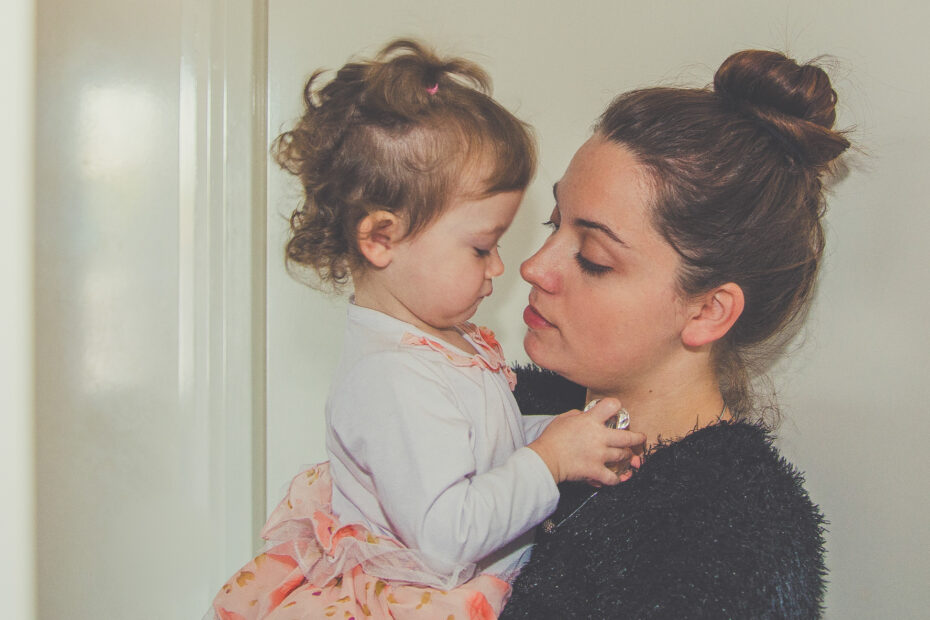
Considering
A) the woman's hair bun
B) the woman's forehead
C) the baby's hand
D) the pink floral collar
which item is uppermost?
the woman's hair bun

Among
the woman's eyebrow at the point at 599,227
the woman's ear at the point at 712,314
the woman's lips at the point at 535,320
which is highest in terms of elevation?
the woman's eyebrow at the point at 599,227

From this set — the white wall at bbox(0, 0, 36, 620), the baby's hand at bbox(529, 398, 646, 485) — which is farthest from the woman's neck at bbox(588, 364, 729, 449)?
the white wall at bbox(0, 0, 36, 620)

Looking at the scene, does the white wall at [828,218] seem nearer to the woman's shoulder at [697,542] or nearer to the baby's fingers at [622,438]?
the woman's shoulder at [697,542]

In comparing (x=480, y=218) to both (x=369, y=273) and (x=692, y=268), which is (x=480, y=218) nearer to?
(x=369, y=273)

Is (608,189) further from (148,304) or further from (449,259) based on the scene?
(148,304)

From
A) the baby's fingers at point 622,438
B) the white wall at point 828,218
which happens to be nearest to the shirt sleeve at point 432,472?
the baby's fingers at point 622,438

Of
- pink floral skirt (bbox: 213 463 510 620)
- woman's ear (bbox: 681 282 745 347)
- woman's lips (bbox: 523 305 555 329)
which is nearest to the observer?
pink floral skirt (bbox: 213 463 510 620)

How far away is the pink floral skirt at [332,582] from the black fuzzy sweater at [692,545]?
10cm

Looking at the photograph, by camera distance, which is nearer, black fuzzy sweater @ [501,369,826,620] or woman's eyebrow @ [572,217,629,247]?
black fuzzy sweater @ [501,369,826,620]

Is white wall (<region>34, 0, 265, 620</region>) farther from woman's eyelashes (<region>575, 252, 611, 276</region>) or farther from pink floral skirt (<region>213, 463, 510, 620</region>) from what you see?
woman's eyelashes (<region>575, 252, 611, 276</region>)

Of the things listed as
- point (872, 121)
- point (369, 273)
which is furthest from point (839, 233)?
point (369, 273)

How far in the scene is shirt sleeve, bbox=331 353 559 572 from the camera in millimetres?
991

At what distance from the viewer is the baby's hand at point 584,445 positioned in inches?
42.3

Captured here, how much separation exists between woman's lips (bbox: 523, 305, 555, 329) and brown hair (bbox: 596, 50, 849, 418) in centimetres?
22
